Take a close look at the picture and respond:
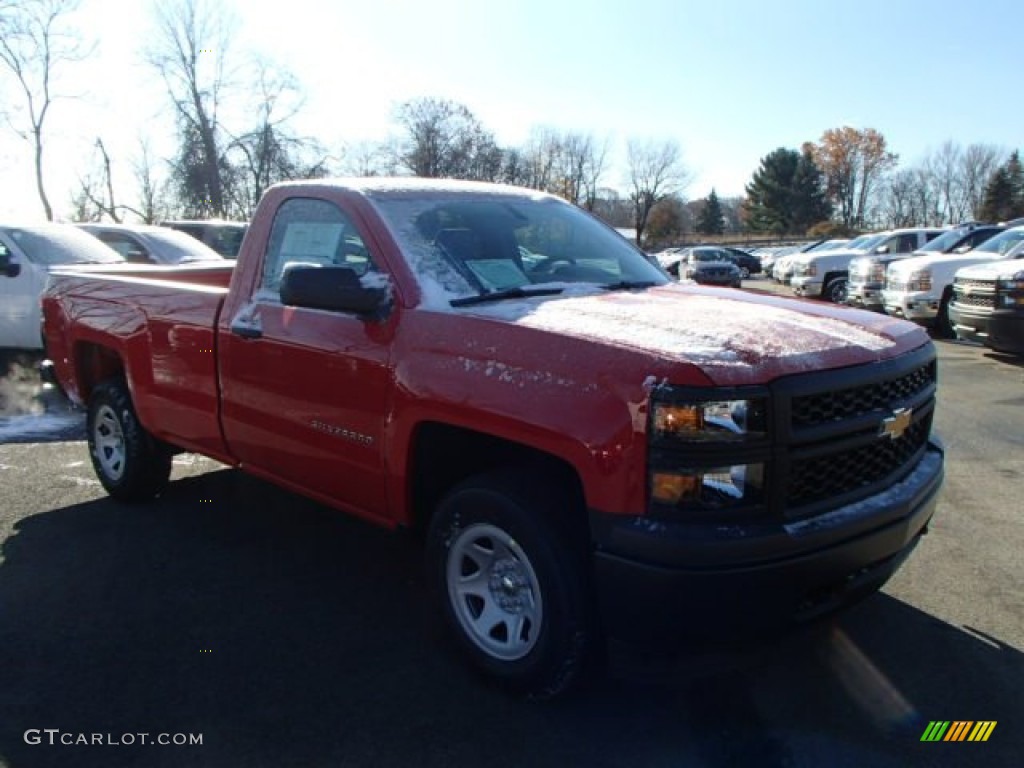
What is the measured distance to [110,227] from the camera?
1200 centimetres

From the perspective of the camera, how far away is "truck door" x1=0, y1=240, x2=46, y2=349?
32.1ft

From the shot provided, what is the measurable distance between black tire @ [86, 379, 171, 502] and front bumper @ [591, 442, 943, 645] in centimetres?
360

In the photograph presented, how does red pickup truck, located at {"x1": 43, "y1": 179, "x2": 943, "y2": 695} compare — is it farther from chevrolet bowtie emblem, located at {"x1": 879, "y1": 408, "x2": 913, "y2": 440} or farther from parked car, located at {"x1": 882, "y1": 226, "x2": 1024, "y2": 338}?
parked car, located at {"x1": 882, "y1": 226, "x2": 1024, "y2": 338}

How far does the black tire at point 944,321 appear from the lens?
1298cm

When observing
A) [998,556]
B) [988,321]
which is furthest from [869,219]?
[998,556]

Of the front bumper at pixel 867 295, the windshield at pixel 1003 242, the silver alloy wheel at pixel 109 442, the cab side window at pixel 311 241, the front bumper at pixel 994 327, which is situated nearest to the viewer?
the cab side window at pixel 311 241

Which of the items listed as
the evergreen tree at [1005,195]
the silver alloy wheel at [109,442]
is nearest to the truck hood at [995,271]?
the silver alloy wheel at [109,442]

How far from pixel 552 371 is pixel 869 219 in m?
102

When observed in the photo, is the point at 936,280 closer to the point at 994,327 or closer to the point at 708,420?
the point at 994,327

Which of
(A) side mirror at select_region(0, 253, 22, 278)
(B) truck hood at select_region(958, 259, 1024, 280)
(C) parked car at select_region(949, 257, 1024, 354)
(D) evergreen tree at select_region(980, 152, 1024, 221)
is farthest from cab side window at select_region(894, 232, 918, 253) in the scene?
(D) evergreen tree at select_region(980, 152, 1024, 221)

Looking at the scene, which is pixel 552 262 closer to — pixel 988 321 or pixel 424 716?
pixel 424 716

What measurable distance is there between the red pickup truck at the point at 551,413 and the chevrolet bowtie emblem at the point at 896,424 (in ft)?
0.07

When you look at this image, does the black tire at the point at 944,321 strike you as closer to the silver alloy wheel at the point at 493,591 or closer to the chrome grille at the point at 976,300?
the chrome grille at the point at 976,300

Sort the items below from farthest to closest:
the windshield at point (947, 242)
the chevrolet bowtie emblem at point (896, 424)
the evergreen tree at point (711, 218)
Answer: the evergreen tree at point (711, 218)
the windshield at point (947, 242)
the chevrolet bowtie emblem at point (896, 424)
